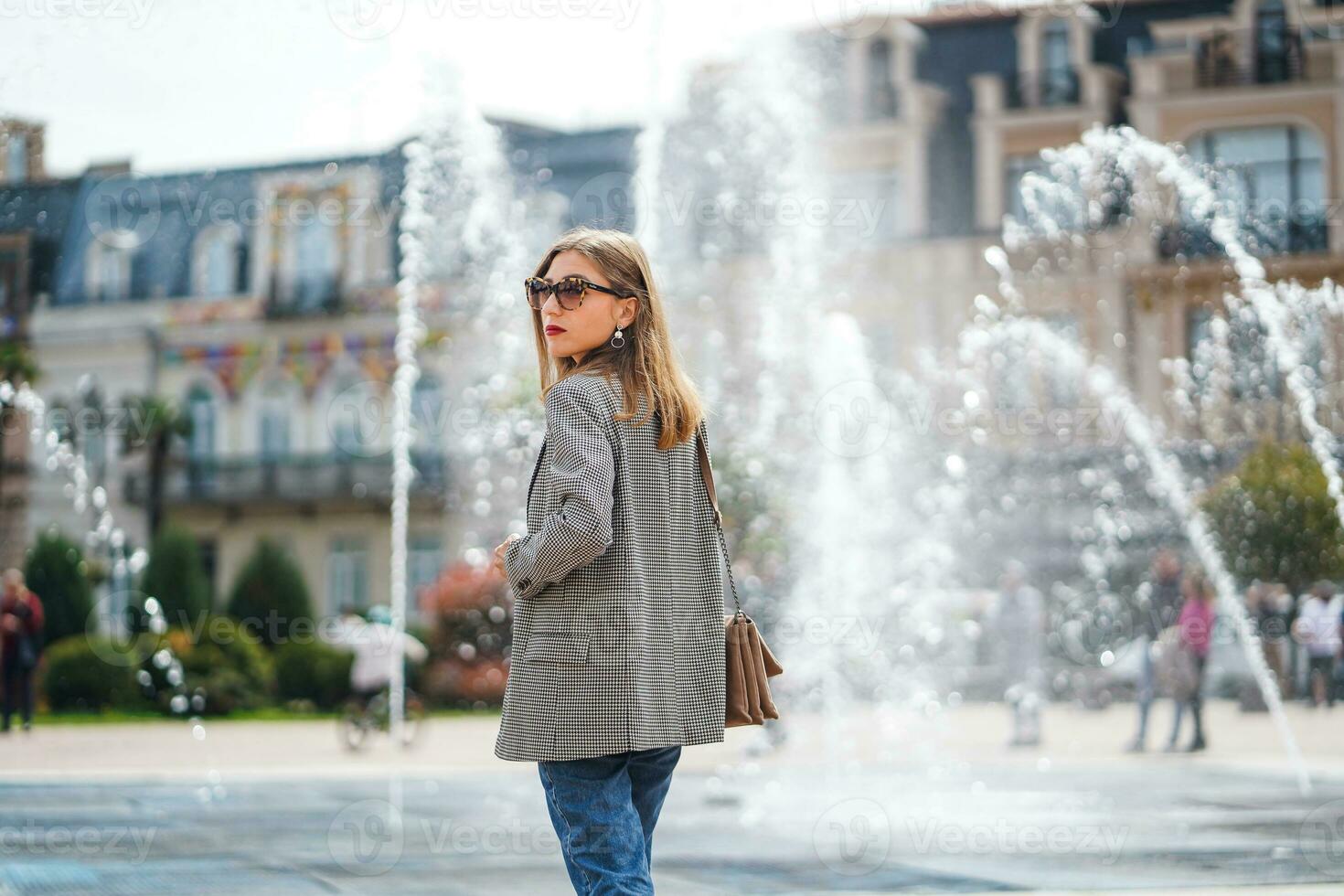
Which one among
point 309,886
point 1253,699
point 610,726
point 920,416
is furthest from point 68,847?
point 920,416

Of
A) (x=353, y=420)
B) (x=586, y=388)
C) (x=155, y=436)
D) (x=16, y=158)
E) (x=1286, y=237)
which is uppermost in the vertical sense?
(x=16, y=158)

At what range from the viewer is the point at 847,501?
A: 16984 millimetres

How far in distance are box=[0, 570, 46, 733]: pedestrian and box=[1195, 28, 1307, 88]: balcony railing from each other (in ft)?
30.8

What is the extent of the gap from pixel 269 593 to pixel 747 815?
11.8 m

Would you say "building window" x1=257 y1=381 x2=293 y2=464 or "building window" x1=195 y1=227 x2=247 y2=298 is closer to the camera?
"building window" x1=195 y1=227 x2=247 y2=298

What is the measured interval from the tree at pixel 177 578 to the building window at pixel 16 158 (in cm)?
661

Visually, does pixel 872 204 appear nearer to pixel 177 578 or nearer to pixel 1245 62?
pixel 1245 62

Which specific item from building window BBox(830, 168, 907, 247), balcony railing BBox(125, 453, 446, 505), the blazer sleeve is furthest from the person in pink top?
balcony railing BBox(125, 453, 446, 505)

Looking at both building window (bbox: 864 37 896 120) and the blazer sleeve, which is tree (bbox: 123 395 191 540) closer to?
building window (bbox: 864 37 896 120)

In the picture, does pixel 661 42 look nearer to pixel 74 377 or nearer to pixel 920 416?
pixel 920 416

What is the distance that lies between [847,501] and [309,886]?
1188cm

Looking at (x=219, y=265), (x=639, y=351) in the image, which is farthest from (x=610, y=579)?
(x=219, y=265)

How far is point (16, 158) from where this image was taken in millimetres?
11297

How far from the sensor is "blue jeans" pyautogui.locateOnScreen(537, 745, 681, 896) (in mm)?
3148
